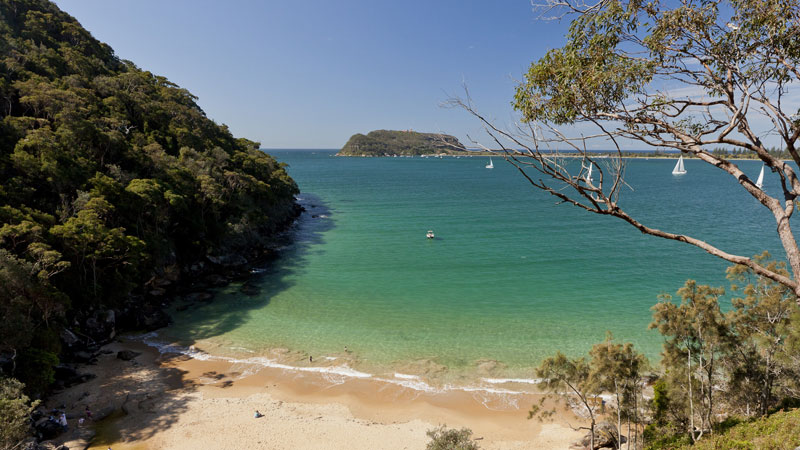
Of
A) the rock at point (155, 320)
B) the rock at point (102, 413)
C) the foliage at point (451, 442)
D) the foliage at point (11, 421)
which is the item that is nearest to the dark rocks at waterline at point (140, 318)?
the rock at point (155, 320)

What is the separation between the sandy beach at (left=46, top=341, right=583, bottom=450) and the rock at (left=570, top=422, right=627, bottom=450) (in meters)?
0.55

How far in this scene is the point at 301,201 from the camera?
3174 inches

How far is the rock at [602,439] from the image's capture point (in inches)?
594

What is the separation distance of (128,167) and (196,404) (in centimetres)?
2599

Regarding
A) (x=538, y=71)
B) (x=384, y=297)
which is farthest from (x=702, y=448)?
(x=384, y=297)

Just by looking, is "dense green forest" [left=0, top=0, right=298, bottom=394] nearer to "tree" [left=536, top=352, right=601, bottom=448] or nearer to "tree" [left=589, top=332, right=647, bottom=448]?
"tree" [left=536, top=352, right=601, bottom=448]

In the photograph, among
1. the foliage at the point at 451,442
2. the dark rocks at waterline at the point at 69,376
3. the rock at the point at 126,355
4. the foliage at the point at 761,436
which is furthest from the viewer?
the rock at the point at 126,355

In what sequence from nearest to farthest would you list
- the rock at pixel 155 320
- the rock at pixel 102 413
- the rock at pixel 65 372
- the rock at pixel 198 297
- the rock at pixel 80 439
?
the rock at pixel 80 439 < the rock at pixel 102 413 < the rock at pixel 65 372 < the rock at pixel 155 320 < the rock at pixel 198 297

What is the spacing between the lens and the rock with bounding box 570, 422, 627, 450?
594 inches

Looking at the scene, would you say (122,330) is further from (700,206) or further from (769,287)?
(700,206)

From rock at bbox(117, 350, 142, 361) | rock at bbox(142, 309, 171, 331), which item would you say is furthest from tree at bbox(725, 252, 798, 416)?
rock at bbox(142, 309, 171, 331)

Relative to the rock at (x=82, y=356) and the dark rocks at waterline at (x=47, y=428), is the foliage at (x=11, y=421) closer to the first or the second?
the dark rocks at waterline at (x=47, y=428)

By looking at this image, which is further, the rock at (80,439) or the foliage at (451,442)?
the rock at (80,439)

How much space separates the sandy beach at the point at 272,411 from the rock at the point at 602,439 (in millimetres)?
547
